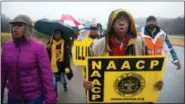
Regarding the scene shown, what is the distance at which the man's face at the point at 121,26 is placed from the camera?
1.52 m

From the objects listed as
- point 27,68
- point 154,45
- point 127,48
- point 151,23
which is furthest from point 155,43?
point 27,68

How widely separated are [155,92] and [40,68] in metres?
0.78

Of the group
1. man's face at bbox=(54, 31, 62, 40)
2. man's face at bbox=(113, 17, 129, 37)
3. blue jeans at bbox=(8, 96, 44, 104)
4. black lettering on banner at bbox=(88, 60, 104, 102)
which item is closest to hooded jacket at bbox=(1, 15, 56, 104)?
→ blue jeans at bbox=(8, 96, 44, 104)

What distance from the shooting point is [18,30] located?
1570mm

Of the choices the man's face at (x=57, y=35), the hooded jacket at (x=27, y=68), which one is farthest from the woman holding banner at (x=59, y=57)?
the hooded jacket at (x=27, y=68)

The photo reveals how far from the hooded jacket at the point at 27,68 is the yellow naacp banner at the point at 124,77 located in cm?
28

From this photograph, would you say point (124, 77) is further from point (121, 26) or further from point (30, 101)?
point (30, 101)

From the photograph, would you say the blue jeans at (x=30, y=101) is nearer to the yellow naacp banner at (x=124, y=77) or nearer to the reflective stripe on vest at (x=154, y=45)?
the yellow naacp banner at (x=124, y=77)

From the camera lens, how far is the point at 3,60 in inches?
62.9

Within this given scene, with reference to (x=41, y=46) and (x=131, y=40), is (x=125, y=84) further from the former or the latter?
(x=41, y=46)

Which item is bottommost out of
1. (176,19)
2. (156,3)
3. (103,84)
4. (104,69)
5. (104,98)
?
(104,98)

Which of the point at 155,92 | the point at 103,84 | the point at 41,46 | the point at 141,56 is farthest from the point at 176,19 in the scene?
the point at 41,46

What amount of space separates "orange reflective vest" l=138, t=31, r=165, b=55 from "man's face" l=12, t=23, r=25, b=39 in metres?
0.75

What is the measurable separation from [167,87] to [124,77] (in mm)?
372
